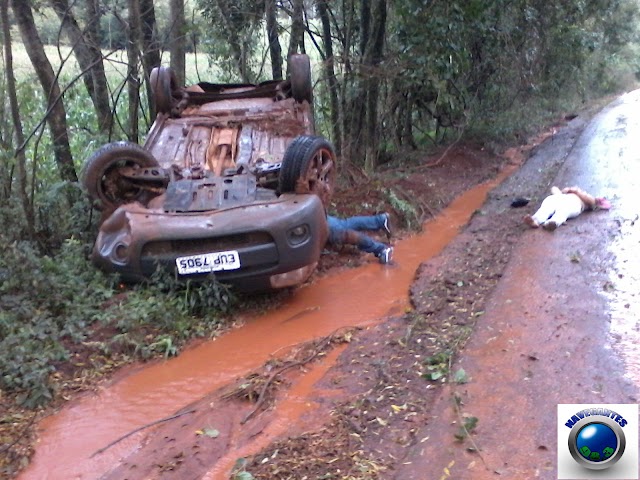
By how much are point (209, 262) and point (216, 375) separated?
1.04 metres

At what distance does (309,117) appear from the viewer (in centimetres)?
779

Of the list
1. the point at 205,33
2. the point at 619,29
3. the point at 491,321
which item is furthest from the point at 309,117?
the point at 619,29

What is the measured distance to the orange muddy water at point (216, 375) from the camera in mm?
4117

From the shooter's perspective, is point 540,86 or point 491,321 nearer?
point 491,321

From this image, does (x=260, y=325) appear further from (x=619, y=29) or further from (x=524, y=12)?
(x=619, y=29)

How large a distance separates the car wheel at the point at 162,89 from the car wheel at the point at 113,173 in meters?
1.44

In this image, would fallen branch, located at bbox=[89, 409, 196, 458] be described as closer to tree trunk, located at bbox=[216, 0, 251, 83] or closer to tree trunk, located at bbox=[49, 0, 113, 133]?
tree trunk, located at bbox=[49, 0, 113, 133]

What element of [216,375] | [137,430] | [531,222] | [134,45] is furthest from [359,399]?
[134,45]

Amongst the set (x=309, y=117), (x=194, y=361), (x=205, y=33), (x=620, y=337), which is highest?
(x=205, y=33)

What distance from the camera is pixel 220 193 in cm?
620

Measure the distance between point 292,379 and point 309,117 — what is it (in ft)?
12.5

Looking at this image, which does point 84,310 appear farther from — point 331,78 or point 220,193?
point 331,78

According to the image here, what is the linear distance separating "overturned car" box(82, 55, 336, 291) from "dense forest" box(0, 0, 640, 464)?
0.35m

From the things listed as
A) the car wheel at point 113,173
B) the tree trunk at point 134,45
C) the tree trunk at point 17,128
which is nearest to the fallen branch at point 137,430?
the car wheel at point 113,173
